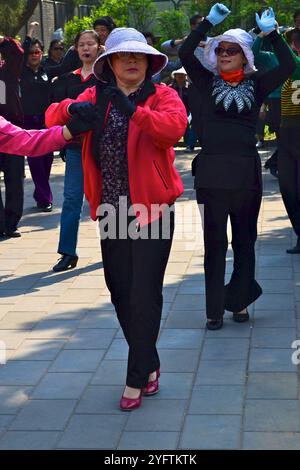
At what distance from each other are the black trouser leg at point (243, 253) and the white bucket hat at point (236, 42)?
2.77ft

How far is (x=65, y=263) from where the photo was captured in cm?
888

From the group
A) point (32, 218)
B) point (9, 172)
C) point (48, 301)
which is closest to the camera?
point (48, 301)

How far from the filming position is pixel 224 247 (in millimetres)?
6789

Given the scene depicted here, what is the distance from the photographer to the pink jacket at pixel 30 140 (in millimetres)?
4750

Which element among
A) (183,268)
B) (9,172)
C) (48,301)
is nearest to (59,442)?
(48,301)

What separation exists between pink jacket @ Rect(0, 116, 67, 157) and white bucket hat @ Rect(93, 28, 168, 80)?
664 millimetres

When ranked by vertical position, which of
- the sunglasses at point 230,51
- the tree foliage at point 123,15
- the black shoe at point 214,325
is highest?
the sunglasses at point 230,51

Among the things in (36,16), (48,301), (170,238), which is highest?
(170,238)

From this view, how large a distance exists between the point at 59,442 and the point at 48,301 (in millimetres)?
2961

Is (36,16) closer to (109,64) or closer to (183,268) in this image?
(183,268)

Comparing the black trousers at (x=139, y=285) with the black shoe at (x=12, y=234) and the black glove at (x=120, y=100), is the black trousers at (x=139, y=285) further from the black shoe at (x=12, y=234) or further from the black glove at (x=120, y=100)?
the black shoe at (x=12, y=234)

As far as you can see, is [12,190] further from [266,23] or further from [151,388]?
[151,388]

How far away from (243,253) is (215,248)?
257 millimetres

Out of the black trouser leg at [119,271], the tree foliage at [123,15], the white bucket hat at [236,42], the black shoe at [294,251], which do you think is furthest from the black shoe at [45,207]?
the tree foliage at [123,15]
